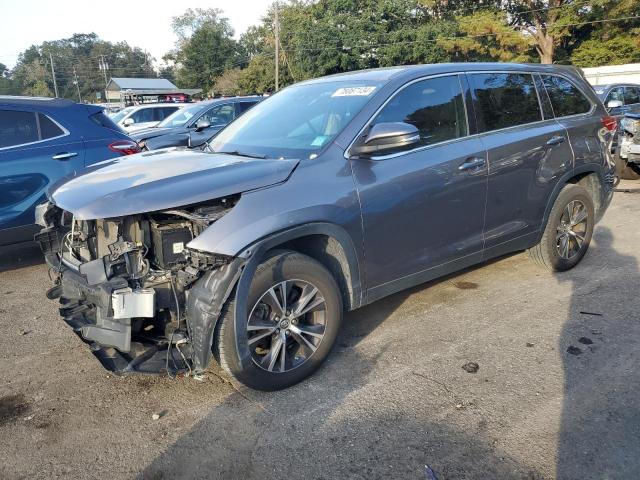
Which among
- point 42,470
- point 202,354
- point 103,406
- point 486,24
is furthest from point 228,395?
point 486,24

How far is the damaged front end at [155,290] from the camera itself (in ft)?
9.30

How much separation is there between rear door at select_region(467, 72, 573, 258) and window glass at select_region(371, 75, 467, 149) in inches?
8.7

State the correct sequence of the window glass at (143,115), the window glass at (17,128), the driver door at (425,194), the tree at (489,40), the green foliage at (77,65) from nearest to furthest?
the driver door at (425,194) < the window glass at (17,128) < the window glass at (143,115) < the tree at (489,40) < the green foliage at (77,65)

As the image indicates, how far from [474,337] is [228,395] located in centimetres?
184

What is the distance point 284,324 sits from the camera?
3.19 meters

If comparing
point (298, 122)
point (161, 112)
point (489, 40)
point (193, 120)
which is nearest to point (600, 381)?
point (298, 122)

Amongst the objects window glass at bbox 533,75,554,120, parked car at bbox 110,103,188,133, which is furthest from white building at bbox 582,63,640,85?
window glass at bbox 533,75,554,120

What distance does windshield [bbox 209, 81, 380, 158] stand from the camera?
3.56 m

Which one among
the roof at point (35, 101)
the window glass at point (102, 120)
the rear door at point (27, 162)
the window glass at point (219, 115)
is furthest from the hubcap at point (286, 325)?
the window glass at point (219, 115)

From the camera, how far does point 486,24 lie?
3359 cm

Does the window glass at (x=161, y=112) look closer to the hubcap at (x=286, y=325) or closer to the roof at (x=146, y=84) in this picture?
the hubcap at (x=286, y=325)

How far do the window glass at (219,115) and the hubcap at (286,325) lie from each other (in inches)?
328

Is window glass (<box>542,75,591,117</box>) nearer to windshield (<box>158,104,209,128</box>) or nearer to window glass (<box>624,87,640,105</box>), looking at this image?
windshield (<box>158,104,209,128</box>)

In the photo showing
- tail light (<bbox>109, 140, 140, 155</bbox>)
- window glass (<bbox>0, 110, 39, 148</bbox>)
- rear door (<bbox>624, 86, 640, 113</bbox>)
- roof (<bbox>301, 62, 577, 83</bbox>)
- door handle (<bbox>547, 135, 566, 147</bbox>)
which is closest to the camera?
roof (<bbox>301, 62, 577, 83</bbox>)
